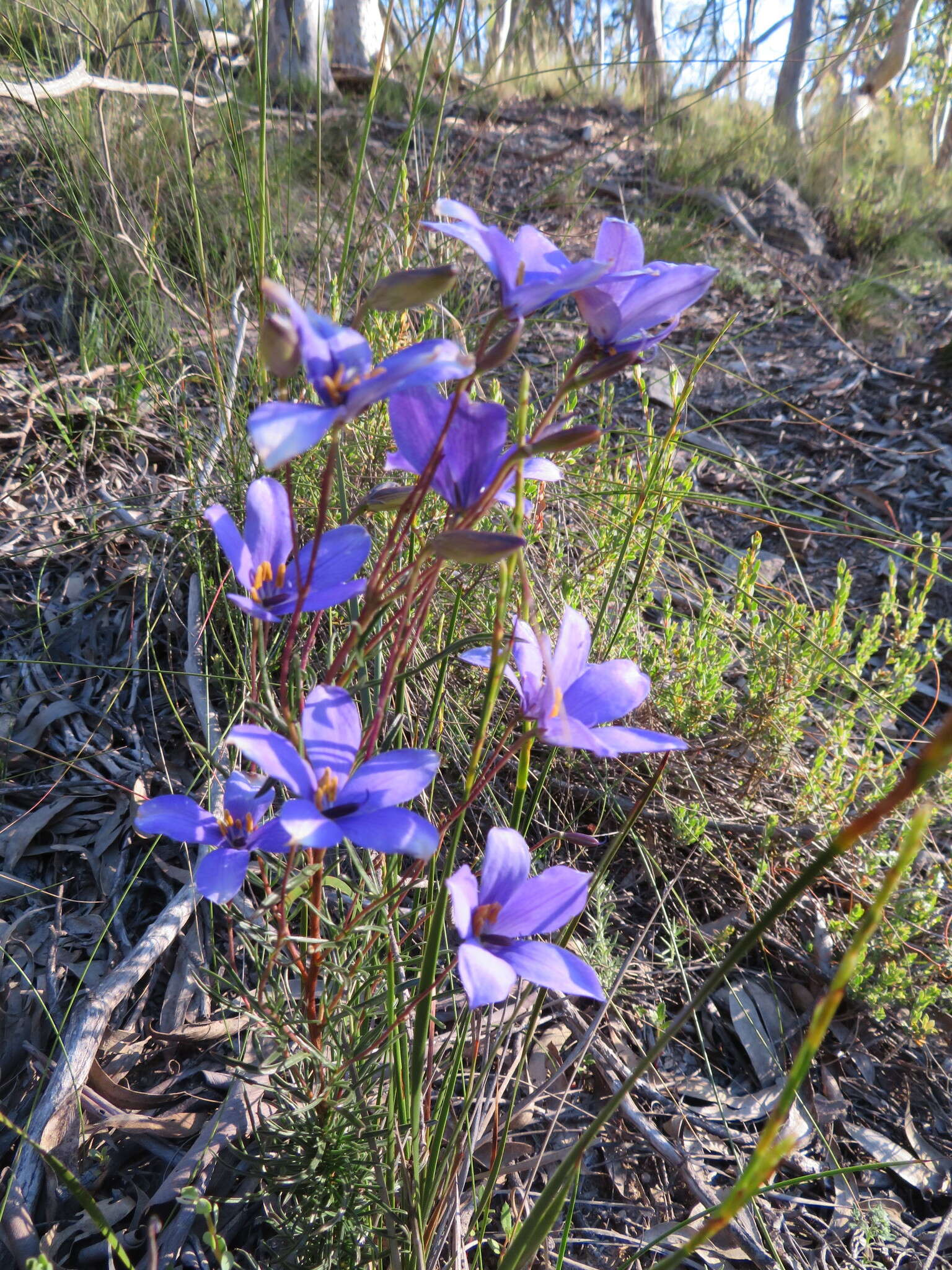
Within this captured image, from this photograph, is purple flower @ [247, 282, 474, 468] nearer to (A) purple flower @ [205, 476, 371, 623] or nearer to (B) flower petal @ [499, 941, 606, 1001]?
(A) purple flower @ [205, 476, 371, 623]

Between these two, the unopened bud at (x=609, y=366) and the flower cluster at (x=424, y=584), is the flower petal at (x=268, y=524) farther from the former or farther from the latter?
the unopened bud at (x=609, y=366)

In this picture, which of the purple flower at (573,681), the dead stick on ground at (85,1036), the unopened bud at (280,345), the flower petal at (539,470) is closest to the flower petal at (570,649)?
the purple flower at (573,681)

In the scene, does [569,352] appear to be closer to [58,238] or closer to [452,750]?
[58,238]

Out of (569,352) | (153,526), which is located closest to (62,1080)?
(153,526)

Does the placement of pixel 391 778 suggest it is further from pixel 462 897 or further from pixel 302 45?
pixel 302 45

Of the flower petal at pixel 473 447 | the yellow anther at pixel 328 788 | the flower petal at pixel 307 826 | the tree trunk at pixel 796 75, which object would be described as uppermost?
the tree trunk at pixel 796 75

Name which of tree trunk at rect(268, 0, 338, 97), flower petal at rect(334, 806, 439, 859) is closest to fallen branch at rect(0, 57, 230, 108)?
flower petal at rect(334, 806, 439, 859)

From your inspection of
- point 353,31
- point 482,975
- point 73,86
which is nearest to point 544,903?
point 482,975
